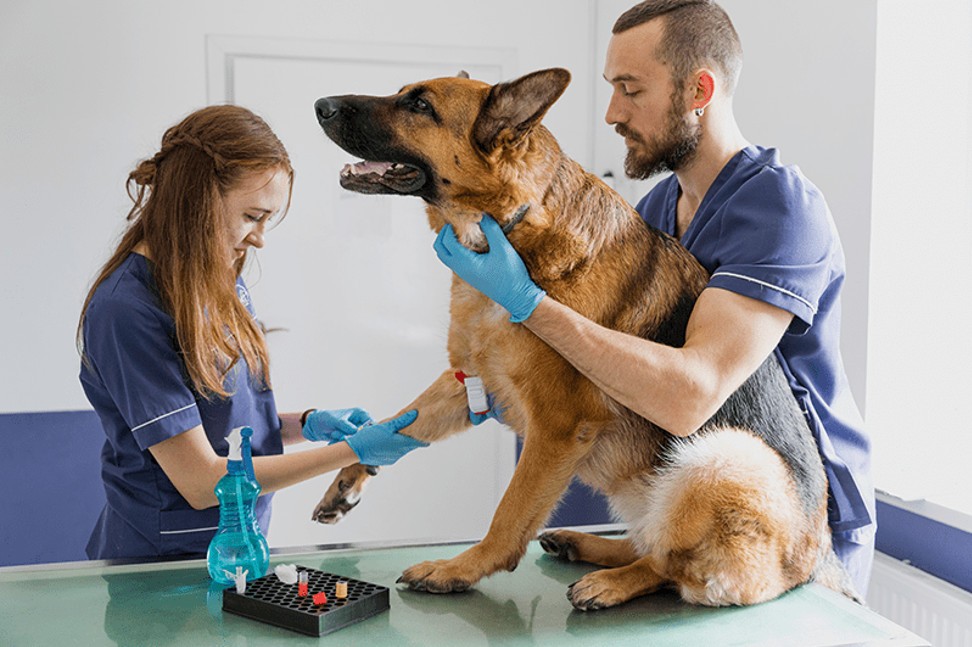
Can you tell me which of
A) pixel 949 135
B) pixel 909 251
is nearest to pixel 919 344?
pixel 909 251

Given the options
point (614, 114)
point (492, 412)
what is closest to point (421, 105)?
point (614, 114)

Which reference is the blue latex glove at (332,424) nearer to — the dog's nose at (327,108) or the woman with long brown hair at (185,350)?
the woman with long brown hair at (185,350)

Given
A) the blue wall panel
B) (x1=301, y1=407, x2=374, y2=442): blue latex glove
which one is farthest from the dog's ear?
the blue wall panel

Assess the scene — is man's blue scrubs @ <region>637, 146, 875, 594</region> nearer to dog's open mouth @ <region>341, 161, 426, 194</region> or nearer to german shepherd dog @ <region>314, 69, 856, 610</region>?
german shepherd dog @ <region>314, 69, 856, 610</region>

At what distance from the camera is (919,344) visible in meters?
2.42

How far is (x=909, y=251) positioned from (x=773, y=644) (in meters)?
1.46

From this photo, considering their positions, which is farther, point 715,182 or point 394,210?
point 394,210

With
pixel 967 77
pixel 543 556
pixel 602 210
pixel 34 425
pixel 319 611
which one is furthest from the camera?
pixel 34 425

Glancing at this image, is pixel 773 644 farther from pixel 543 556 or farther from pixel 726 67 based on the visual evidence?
pixel 726 67

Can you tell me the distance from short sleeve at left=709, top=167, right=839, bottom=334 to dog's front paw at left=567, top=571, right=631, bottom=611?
0.53 metres

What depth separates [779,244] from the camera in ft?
5.05

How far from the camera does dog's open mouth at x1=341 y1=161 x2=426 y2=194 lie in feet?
5.13

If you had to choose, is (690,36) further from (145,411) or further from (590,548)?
(145,411)

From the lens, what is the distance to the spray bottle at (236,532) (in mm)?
1492
